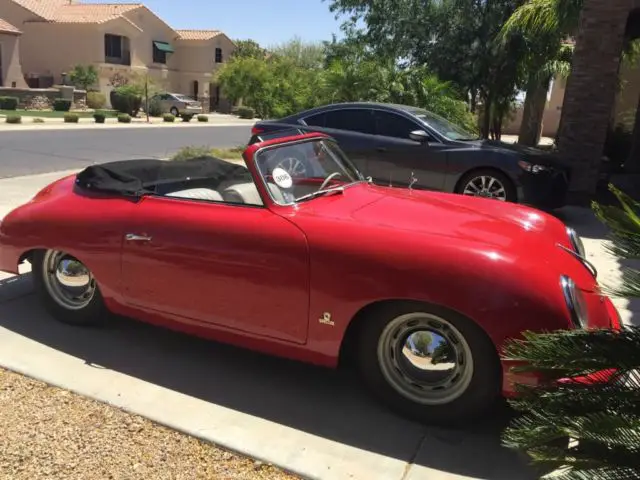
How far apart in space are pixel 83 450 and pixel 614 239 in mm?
2493

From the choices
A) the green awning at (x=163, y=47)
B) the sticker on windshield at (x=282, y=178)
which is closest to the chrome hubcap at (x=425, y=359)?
the sticker on windshield at (x=282, y=178)

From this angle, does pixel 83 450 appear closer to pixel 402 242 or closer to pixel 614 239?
pixel 402 242

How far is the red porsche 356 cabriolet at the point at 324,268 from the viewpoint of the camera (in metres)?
2.90

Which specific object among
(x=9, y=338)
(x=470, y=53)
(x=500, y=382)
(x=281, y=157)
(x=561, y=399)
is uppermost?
(x=470, y=53)

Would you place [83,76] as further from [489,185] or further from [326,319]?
[326,319]

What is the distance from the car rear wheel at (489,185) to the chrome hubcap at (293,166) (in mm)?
A: 4639

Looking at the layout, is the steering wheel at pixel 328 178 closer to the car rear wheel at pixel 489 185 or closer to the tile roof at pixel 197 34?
the car rear wheel at pixel 489 185

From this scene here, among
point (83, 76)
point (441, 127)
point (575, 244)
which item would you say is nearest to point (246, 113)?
point (83, 76)

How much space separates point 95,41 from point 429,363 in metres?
49.0

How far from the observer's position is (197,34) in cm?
5597

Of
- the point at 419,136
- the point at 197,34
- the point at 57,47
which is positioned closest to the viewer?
the point at 419,136

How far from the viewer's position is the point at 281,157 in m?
3.82

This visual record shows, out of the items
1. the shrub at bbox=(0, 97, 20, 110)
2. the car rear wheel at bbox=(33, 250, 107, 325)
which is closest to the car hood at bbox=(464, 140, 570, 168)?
the car rear wheel at bbox=(33, 250, 107, 325)

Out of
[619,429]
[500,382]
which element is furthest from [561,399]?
[500,382]
